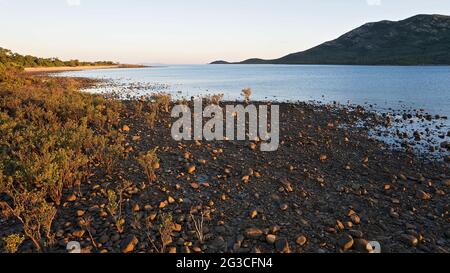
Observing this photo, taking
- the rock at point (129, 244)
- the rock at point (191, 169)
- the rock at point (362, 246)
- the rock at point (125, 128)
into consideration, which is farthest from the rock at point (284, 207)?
the rock at point (125, 128)

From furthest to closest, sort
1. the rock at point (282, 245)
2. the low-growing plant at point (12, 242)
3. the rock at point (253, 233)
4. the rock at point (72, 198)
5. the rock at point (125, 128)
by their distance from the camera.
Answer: the rock at point (125, 128)
the rock at point (72, 198)
the rock at point (253, 233)
the rock at point (282, 245)
the low-growing plant at point (12, 242)

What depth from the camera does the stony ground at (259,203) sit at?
6.26m

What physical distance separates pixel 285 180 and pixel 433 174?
561 cm

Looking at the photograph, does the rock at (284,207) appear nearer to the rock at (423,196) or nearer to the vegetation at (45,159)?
the rock at (423,196)

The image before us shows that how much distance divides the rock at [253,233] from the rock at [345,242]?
156 cm

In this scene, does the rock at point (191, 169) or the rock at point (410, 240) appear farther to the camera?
the rock at point (191, 169)

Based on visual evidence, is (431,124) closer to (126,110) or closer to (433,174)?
(433,174)

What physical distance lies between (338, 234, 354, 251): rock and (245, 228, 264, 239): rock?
1.56 metres

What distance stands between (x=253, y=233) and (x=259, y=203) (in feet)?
4.99

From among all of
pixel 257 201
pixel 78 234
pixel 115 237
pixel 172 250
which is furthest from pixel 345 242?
pixel 78 234

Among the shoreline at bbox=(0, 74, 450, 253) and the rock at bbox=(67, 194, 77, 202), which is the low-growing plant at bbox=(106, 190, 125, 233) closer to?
the shoreline at bbox=(0, 74, 450, 253)

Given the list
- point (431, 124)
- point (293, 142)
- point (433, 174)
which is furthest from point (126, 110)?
point (431, 124)
